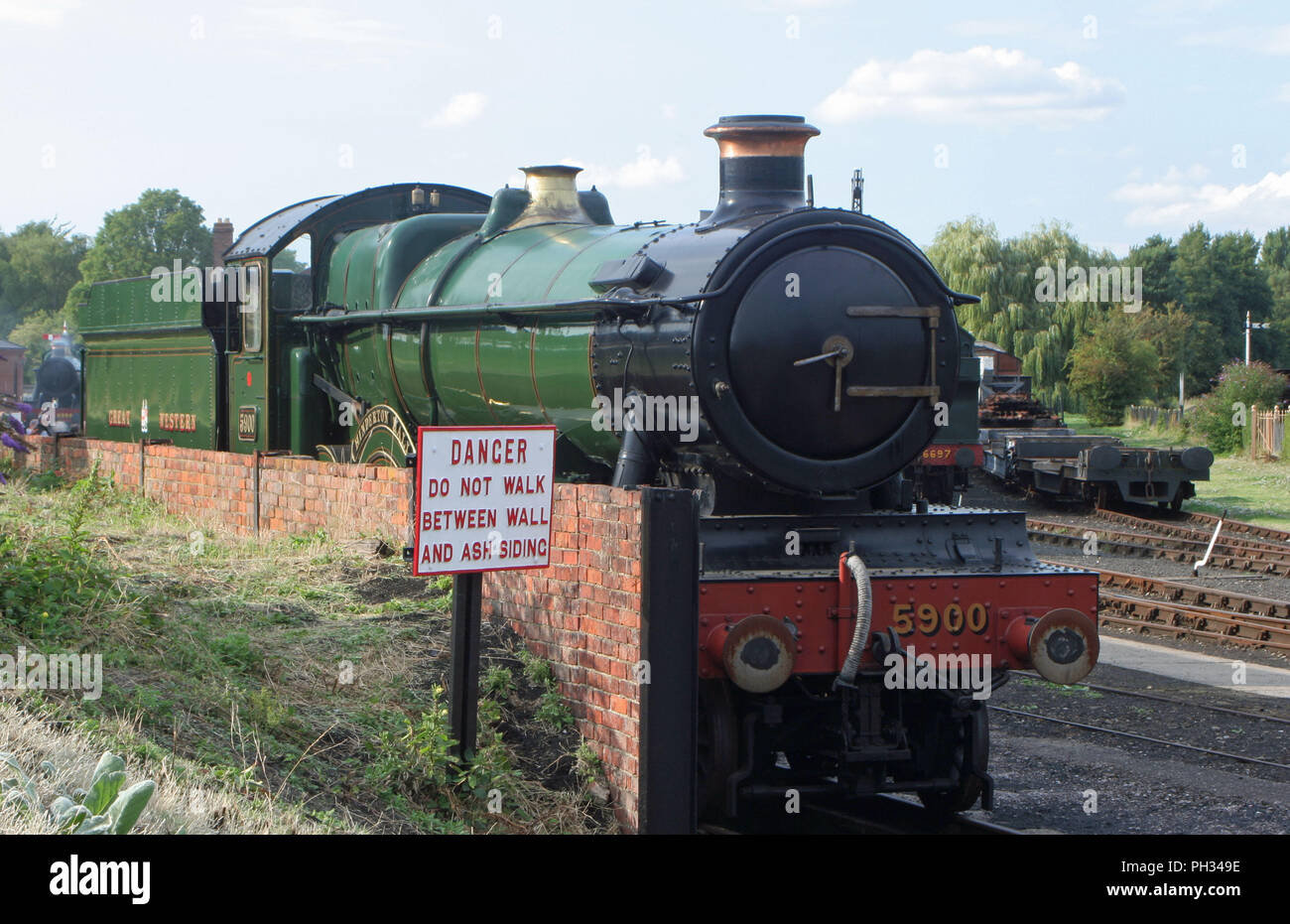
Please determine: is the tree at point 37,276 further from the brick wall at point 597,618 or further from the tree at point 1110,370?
the brick wall at point 597,618

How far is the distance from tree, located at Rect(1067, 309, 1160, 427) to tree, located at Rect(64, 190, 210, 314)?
1927 inches

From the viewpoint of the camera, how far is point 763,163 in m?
7.21

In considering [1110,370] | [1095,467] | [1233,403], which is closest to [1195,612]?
[1095,467]

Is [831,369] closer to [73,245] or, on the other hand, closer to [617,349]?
[617,349]

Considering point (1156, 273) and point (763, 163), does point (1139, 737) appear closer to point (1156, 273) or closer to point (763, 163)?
point (763, 163)

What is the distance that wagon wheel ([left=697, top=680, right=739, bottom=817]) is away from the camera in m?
6.55

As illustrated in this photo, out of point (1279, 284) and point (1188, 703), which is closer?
point (1188, 703)

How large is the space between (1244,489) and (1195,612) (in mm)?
15586

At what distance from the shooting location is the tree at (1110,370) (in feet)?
131

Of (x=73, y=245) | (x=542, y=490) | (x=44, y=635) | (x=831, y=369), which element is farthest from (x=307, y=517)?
(x=73, y=245)

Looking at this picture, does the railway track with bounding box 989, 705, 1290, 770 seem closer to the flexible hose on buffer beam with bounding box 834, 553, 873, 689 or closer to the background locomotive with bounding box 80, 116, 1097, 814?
the background locomotive with bounding box 80, 116, 1097, 814

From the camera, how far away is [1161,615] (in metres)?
13.3

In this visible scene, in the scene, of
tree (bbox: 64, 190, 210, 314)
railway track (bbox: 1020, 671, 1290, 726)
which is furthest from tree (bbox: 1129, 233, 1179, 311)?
railway track (bbox: 1020, 671, 1290, 726)
